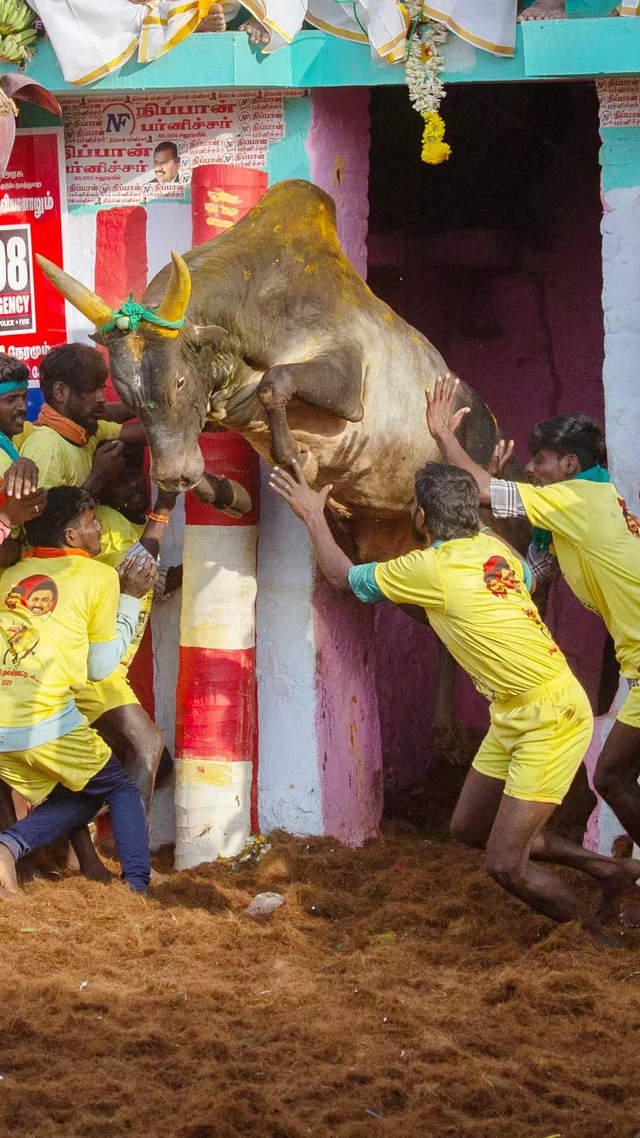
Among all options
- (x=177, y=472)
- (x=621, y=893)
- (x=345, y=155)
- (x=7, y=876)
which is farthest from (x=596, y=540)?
(x=7, y=876)

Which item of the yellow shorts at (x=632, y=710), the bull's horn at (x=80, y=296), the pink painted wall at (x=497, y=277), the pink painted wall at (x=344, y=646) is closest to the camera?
the bull's horn at (x=80, y=296)

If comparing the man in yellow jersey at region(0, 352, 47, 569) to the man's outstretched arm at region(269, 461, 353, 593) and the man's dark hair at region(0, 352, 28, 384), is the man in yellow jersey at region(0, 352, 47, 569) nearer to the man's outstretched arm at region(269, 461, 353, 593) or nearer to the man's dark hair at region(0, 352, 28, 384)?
the man's dark hair at region(0, 352, 28, 384)

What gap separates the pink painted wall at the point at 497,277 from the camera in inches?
340

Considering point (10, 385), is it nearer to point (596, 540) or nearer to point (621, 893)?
point (596, 540)

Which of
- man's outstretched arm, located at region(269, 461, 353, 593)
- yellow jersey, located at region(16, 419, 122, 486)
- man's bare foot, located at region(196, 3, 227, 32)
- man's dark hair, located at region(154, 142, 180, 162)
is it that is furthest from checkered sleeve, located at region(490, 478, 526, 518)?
man's bare foot, located at region(196, 3, 227, 32)

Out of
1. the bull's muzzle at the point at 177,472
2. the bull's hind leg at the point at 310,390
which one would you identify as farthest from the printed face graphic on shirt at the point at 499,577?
the bull's muzzle at the point at 177,472

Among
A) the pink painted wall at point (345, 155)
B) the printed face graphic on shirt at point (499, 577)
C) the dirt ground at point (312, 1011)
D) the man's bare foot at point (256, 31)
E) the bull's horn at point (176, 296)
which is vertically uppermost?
the man's bare foot at point (256, 31)

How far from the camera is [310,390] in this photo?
5.93 metres

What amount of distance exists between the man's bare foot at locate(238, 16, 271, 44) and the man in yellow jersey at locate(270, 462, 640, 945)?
86.1 inches

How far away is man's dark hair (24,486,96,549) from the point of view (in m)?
6.24

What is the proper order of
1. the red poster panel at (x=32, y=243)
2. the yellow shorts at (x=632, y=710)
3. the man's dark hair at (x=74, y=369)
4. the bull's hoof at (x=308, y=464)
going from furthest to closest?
the red poster panel at (x=32, y=243) < the man's dark hair at (x=74, y=369) < the bull's hoof at (x=308, y=464) < the yellow shorts at (x=632, y=710)

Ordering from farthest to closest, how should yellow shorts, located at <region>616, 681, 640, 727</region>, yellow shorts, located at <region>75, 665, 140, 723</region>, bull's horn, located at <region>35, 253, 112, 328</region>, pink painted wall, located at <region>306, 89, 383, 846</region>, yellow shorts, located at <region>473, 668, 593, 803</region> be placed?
pink painted wall, located at <region>306, 89, 383, 846</region> → yellow shorts, located at <region>75, 665, 140, 723</region> → yellow shorts, located at <region>616, 681, 640, 727</region> → bull's horn, located at <region>35, 253, 112, 328</region> → yellow shorts, located at <region>473, 668, 593, 803</region>

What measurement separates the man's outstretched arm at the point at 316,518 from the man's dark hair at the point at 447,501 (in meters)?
0.36

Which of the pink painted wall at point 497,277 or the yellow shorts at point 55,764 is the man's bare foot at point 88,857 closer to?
the yellow shorts at point 55,764
